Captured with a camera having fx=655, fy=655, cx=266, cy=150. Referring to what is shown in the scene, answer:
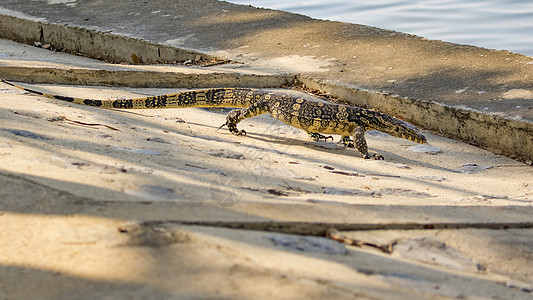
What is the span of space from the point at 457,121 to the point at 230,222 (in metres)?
3.58

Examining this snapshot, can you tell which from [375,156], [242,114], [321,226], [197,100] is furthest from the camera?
[197,100]

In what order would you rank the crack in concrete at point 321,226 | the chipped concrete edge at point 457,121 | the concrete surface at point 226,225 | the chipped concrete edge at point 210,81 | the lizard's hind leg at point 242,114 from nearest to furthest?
the concrete surface at point 226,225
the crack in concrete at point 321,226
the chipped concrete edge at point 457,121
the chipped concrete edge at point 210,81
the lizard's hind leg at point 242,114

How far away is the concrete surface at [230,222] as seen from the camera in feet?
6.45

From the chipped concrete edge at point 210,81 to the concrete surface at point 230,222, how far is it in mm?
517

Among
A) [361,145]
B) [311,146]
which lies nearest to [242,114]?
[311,146]

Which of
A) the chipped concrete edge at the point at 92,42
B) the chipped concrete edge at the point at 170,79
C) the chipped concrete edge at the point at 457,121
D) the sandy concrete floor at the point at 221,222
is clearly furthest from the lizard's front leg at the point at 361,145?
the chipped concrete edge at the point at 92,42

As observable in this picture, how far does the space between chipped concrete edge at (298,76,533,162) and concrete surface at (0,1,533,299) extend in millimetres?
456

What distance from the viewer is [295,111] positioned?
5.45m

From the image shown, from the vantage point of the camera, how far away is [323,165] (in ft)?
15.2

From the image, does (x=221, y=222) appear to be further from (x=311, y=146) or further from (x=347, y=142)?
(x=347, y=142)

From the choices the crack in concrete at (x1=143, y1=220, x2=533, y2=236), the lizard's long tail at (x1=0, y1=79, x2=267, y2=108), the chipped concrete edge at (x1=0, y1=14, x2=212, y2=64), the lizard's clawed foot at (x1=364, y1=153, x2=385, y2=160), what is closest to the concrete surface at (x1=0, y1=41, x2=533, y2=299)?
the crack in concrete at (x1=143, y1=220, x2=533, y2=236)

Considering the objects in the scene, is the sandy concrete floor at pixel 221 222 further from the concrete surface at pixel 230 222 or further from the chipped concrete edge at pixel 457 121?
the chipped concrete edge at pixel 457 121

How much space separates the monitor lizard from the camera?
17.4ft

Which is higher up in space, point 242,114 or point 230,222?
point 242,114
